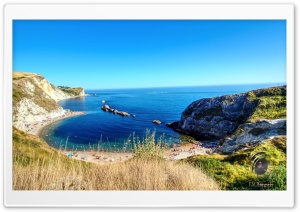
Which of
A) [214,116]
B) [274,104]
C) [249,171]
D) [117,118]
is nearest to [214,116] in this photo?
[214,116]

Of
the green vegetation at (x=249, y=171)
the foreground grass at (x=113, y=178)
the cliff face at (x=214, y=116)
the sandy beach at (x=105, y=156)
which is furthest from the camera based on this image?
the cliff face at (x=214, y=116)

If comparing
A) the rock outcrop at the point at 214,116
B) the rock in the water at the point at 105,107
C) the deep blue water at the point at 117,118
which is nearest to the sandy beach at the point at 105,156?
the deep blue water at the point at 117,118

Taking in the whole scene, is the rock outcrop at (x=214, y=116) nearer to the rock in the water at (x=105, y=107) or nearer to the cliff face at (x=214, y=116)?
the cliff face at (x=214, y=116)

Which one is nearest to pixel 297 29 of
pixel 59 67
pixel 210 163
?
pixel 210 163

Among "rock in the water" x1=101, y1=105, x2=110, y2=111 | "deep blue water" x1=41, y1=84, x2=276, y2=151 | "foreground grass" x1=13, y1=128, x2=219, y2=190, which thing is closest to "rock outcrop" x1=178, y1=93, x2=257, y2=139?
"deep blue water" x1=41, y1=84, x2=276, y2=151
